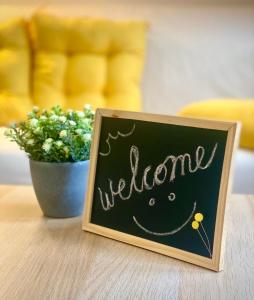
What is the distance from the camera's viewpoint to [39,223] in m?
0.78

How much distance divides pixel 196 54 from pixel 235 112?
509 mm

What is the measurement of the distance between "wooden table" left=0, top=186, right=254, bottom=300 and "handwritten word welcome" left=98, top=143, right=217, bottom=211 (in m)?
0.08

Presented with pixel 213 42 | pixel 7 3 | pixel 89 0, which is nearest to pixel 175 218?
pixel 213 42

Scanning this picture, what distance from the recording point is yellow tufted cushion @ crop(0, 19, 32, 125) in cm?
177

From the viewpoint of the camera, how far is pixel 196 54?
186cm

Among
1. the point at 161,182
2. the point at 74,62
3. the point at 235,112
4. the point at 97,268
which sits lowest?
the point at 97,268

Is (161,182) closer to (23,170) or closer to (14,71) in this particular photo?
(23,170)

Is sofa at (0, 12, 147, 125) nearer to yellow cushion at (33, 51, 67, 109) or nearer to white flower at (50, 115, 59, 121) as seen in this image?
yellow cushion at (33, 51, 67, 109)

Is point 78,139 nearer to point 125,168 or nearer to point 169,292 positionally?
point 125,168

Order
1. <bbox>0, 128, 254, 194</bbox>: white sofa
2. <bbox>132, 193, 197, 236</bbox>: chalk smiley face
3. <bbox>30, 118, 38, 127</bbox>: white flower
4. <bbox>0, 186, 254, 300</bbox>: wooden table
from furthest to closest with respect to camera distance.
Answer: <bbox>0, 128, 254, 194</bbox>: white sofa
<bbox>30, 118, 38, 127</bbox>: white flower
<bbox>132, 193, 197, 236</bbox>: chalk smiley face
<bbox>0, 186, 254, 300</bbox>: wooden table

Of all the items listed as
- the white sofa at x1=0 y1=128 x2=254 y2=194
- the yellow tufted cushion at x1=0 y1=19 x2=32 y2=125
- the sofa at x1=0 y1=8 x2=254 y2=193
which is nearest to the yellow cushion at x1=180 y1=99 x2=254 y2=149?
the white sofa at x1=0 y1=128 x2=254 y2=194

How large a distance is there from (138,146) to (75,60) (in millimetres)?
1220

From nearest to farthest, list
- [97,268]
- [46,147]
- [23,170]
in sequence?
[97,268], [46,147], [23,170]

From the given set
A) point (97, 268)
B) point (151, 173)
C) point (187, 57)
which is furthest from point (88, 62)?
point (97, 268)
